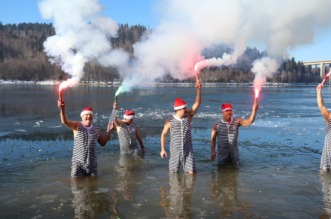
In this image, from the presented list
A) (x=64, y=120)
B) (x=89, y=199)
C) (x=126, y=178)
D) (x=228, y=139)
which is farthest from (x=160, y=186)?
(x=64, y=120)

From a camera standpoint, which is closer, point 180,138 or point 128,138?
point 180,138

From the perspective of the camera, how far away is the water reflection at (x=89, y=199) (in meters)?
7.88

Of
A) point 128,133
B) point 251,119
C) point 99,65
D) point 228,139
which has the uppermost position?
point 99,65

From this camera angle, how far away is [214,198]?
29.1ft

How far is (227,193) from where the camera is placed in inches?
365

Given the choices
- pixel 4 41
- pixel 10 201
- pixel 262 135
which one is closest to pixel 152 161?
pixel 10 201

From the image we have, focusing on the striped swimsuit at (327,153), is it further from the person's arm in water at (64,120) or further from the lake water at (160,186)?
the person's arm in water at (64,120)

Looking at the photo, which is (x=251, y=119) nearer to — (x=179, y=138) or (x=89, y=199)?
(x=179, y=138)

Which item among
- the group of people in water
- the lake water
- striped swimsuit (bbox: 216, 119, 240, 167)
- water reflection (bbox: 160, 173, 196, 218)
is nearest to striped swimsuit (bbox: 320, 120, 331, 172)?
the group of people in water

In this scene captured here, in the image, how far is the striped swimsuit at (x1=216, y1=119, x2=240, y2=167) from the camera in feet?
35.7

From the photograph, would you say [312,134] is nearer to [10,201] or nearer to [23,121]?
[10,201]

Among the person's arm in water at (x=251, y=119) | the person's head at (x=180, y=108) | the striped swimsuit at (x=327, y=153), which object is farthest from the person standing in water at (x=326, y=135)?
the person's head at (x=180, y=108)

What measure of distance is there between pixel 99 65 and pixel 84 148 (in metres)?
20.2

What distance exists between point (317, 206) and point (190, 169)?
11.8ft
